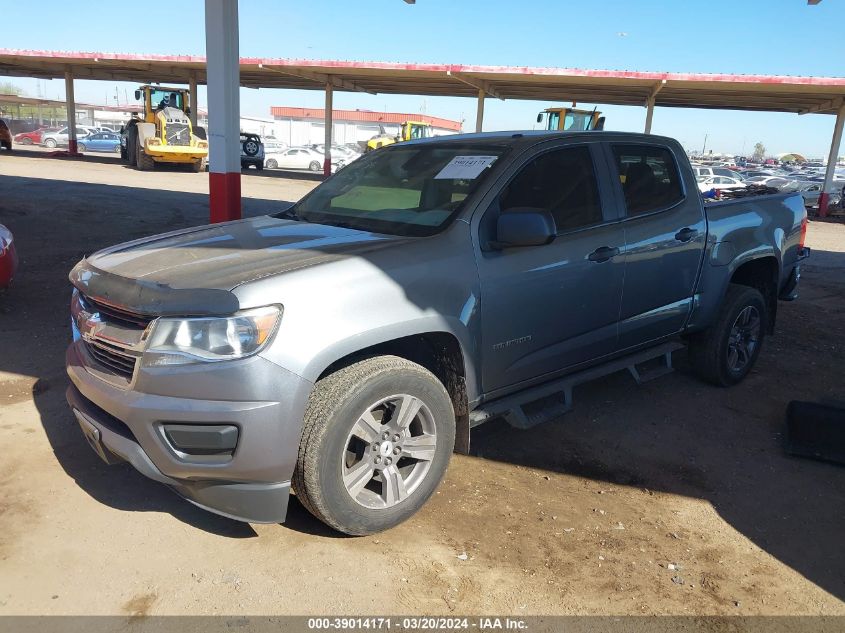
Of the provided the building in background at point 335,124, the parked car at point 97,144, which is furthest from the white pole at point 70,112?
the building in background at point 335,124

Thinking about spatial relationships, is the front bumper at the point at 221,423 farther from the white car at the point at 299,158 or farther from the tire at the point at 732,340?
the white car at the point at 299,158

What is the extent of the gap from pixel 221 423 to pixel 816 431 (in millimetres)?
→ 3733

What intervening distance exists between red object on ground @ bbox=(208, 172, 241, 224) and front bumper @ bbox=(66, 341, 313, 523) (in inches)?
228

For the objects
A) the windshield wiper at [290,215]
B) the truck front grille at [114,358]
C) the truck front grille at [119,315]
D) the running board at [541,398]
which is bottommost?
the running board at [541,398]

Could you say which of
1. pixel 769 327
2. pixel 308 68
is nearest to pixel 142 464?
pixel 769 327

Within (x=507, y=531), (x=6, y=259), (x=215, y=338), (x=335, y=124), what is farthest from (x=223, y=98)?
(x=335, y=124)

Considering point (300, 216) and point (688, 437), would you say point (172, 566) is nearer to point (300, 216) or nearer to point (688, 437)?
point (300, 216)

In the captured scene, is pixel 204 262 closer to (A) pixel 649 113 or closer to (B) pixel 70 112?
(A) pixel 649 113

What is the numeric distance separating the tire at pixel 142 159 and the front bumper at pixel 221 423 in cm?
2393

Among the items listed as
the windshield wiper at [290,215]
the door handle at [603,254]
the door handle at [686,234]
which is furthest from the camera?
the door handle at [686,234]

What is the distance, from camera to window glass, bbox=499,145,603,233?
3.62m

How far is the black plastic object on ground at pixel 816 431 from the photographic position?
4066 mm

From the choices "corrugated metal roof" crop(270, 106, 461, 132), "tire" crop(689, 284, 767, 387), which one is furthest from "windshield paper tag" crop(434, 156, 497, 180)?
"corrugated metal roof" crop(270, 106, 461, 132)

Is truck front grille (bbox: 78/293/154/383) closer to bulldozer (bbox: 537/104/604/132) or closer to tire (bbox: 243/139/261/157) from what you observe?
bulldozer (bbox: 537/104/604/132)
